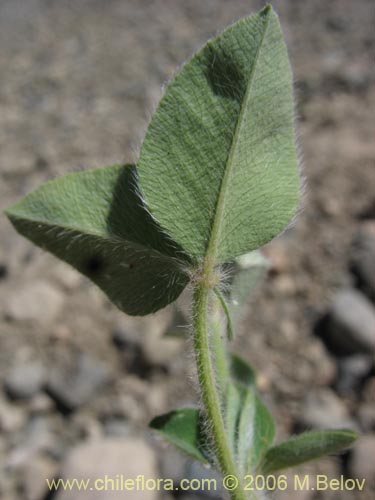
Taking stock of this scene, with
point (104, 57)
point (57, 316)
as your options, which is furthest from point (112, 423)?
point (104, 57)

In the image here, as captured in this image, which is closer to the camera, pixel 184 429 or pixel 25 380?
pixel 184 429

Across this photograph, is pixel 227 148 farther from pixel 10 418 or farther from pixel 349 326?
pixel 10 418

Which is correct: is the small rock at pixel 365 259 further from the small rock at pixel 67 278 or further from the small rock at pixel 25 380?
the small rock at pixel 25 380

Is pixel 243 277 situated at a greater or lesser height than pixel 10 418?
greater

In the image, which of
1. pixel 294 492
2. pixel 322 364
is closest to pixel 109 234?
pixel 294 492

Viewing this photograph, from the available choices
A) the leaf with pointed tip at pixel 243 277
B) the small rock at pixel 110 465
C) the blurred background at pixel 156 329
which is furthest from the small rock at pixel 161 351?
the leaf with pointed tip at pixel 243 277

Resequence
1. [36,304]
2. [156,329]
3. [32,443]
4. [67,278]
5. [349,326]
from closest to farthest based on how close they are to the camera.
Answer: [32,443], [349,326], [156,329], [36,304], [67,278]

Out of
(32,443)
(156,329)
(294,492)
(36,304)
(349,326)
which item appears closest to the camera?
(294,492)
